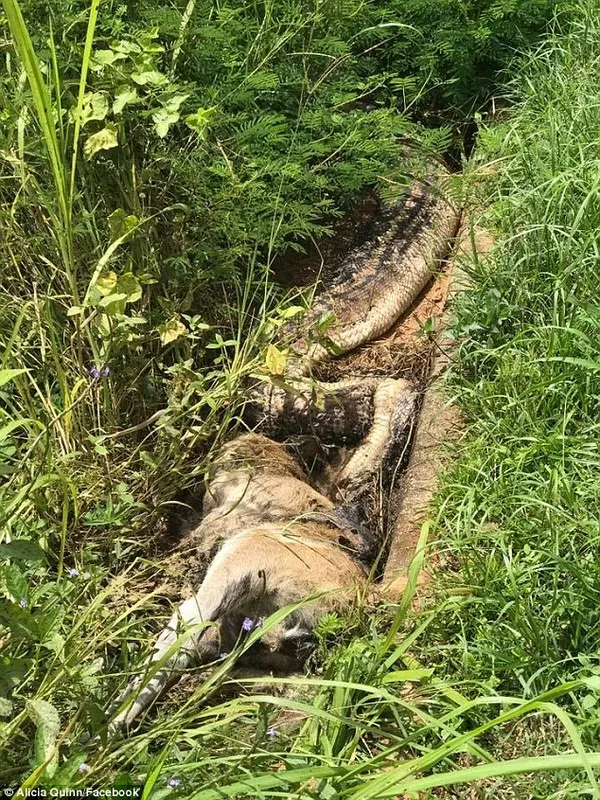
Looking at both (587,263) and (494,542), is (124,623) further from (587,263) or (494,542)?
(587,263)

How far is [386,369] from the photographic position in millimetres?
3830

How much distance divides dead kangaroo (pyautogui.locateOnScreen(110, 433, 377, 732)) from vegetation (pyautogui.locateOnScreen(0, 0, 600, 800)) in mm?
106

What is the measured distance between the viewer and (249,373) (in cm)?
296

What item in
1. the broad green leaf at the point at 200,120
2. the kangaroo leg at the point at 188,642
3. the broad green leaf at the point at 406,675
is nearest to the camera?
the broad green leaf at the point at 406,675

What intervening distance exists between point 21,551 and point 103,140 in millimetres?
1524

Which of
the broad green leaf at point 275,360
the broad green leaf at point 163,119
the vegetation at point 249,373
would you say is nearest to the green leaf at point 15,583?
the vegetation at point 249,373

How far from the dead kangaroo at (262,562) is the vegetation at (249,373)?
0.35 ft

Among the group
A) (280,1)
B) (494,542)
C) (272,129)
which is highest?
(280,1)

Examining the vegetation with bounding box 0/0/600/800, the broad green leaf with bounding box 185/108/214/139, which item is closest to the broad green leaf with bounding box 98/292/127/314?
the vegetation with bounding box 0/0/600/800

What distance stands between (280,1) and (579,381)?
238 cm

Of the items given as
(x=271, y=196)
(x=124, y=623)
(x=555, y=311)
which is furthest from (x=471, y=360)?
(x=124, y=623)

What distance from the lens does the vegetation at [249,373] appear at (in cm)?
197

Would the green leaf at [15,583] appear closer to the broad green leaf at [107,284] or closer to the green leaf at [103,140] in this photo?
the broad green leaf at [107,284]

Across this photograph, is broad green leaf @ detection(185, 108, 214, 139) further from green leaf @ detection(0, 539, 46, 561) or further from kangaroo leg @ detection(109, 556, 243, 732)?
green leaf @ detection(0, 539, 46, 561)
